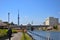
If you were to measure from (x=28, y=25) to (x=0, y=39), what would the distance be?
150 meters

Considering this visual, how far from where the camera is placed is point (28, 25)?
183750mm

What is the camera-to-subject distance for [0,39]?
33719 mm

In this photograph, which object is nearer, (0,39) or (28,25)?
(0,39)
